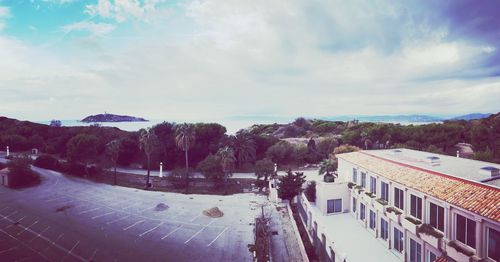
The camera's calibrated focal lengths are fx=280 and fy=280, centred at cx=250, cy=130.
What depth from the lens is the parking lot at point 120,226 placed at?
22.0 metres

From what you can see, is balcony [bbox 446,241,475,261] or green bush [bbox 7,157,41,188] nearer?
balcony [bbox 446,241,475,261]

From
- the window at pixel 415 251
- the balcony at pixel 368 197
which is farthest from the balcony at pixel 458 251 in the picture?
the balcony at pixel 368 197

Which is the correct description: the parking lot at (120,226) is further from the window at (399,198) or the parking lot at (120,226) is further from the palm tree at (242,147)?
the palm tree at (242,147)

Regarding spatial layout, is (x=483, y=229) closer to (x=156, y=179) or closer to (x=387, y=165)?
(x=387, y=165)

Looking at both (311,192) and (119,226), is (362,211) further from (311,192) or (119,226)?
(119,226)

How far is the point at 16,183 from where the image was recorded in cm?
4066

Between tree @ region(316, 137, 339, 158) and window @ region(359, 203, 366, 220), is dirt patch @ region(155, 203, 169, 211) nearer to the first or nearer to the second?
window @ region(359, 203, 366, 220)

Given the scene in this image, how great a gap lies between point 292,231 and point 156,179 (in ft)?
91.0

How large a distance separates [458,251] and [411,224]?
3.82 m

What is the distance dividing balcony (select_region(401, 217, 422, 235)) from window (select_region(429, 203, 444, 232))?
2.46 feet

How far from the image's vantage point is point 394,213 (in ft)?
63.6

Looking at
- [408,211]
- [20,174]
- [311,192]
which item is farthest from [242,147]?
[20,174]

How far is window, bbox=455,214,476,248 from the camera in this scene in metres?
13.3

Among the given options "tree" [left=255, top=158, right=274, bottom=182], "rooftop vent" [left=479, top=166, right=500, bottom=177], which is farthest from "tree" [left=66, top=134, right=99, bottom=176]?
"rooftop vent" [left=479, top=166, right=500, bottom=177]
